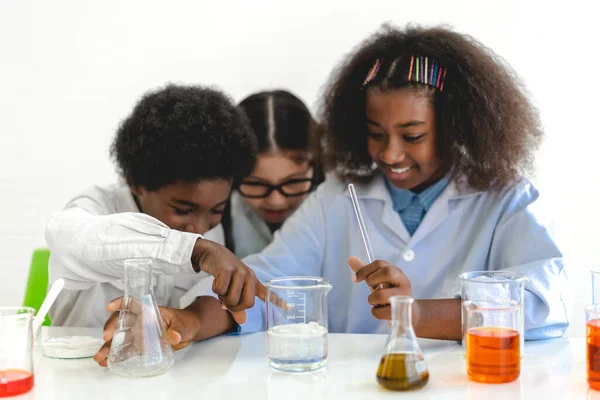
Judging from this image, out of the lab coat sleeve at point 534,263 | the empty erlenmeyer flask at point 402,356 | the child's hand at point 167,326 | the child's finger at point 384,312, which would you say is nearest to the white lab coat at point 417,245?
the lab coat sleeve at point 534,263

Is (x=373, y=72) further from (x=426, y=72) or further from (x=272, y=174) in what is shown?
(x=272, y=174)

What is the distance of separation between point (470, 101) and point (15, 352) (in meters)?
1.26

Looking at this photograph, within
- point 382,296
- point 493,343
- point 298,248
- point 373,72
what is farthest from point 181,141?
point 493,343

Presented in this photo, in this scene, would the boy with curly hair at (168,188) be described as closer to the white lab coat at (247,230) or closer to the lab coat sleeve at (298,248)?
the lab coat sleeve at (298,248)

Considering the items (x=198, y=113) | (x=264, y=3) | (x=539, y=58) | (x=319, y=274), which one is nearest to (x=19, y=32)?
(x=264, y=3)

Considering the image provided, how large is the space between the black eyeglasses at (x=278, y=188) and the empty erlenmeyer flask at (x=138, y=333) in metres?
1.04

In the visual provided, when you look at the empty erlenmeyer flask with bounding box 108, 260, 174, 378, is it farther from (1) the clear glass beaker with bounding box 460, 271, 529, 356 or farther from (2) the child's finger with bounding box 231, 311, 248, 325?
(1) the clear glass beaker with bounding box 460, 271, 529, 356

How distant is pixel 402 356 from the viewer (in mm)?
1173

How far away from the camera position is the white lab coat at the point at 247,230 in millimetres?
2391

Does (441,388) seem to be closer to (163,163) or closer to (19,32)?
(163,163)

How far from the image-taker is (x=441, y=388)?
1.23 m

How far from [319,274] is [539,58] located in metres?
1.12

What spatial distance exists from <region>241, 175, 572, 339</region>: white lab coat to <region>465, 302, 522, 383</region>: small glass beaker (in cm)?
37

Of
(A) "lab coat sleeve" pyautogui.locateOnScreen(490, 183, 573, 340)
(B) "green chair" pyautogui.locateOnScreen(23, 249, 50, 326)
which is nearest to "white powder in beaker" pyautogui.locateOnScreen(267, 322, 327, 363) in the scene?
(A) "lab coat sleeve" pyautogui.locateOnScreen(490, 183, 573, 340)
